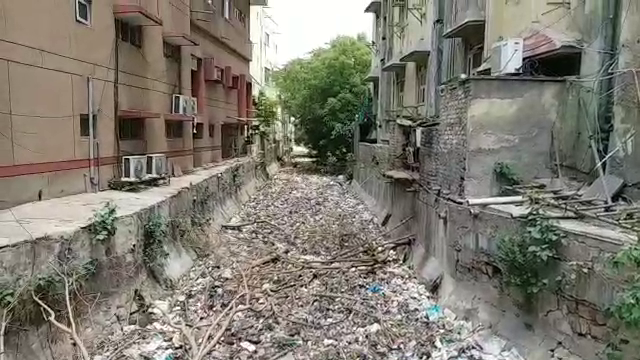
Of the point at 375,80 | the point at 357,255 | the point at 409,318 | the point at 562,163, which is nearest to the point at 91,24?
→ the point at 357,255

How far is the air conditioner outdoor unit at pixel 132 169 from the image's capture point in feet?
34.4

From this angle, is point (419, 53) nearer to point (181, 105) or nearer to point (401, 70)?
point (401, 70)

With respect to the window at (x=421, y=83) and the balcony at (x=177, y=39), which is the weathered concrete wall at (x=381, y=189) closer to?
the window at (x=421, y=83)

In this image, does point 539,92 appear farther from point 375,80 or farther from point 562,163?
point 375,80

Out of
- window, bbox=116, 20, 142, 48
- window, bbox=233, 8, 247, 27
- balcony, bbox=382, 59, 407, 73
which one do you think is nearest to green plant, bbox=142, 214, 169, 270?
window, bbox=116, 20, 142, 48

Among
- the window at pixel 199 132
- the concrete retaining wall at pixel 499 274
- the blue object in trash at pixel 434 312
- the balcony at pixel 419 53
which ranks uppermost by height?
the balcony at pixel 419 53

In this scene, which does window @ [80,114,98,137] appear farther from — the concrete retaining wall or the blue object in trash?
the blue object in trash

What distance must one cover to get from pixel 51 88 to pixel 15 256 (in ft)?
13.9

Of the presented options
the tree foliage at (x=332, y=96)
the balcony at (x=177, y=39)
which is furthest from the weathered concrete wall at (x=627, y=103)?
the tree foliage at (x=332, y=96)

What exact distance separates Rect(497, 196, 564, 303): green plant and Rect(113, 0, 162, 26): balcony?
8642 mm

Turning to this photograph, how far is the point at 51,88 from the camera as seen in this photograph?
836cm

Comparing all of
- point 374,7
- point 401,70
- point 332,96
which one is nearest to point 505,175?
point 401,70

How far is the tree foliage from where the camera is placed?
28.3 meters

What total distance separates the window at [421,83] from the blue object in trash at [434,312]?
8.90m
